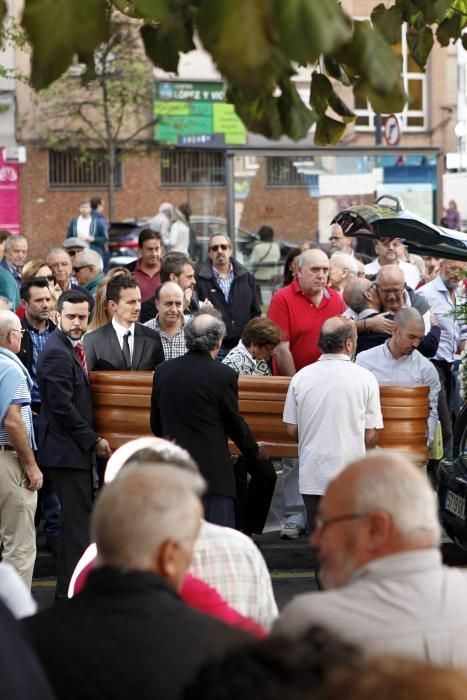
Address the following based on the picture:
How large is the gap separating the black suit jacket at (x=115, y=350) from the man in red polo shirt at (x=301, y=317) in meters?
1.09

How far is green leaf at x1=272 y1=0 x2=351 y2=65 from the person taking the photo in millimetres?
2879

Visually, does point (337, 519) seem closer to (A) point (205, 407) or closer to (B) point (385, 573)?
(B) point (385, 573)

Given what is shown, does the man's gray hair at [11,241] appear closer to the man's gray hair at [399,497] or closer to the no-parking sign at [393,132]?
the man's gray hair at [399,497]

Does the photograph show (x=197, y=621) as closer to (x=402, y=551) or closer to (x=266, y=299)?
(x=402, y=551)

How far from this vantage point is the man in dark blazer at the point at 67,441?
330 inches

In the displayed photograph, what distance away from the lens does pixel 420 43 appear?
6738mm

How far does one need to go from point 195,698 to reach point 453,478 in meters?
6.84

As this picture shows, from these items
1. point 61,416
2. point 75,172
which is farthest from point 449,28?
point 75,172

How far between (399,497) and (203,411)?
14.4ft

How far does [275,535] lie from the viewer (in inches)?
394

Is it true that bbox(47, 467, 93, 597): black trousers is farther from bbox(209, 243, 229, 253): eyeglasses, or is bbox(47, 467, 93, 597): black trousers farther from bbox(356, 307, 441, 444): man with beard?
bbox(209, 243, 229, 253): eyeglasses

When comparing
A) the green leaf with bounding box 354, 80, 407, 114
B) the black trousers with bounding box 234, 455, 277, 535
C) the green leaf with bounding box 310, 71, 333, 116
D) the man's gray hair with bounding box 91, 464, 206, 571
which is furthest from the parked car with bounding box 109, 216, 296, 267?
the man's gray hair with bounding box 91, 464, 206, 571

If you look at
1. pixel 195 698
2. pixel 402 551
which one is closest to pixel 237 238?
pixel 402 551

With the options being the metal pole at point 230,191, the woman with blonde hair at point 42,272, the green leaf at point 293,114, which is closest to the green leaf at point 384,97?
the green leaf at point 293,114
